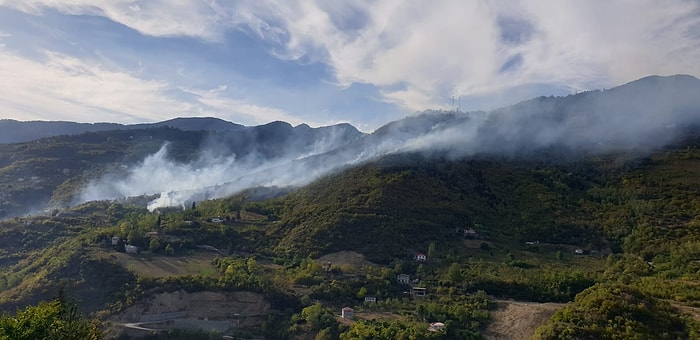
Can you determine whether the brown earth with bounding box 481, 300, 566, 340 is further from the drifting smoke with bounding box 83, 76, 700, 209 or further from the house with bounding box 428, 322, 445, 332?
the drifting smoke with bounding box 83, 76, 700, 209

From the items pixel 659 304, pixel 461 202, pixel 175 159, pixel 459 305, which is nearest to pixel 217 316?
pixel 459 305

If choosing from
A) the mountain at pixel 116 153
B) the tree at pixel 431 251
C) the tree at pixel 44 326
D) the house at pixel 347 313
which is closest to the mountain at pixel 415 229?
the tree at pixel 431 251

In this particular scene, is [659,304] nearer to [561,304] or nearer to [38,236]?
[561,304]

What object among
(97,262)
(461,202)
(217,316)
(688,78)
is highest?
(688,78)

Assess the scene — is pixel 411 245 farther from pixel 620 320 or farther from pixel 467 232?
pixel 620 320

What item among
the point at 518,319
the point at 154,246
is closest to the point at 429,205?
the point at 518,319

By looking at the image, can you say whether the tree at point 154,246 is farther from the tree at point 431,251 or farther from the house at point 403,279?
the tree at point 431,251
